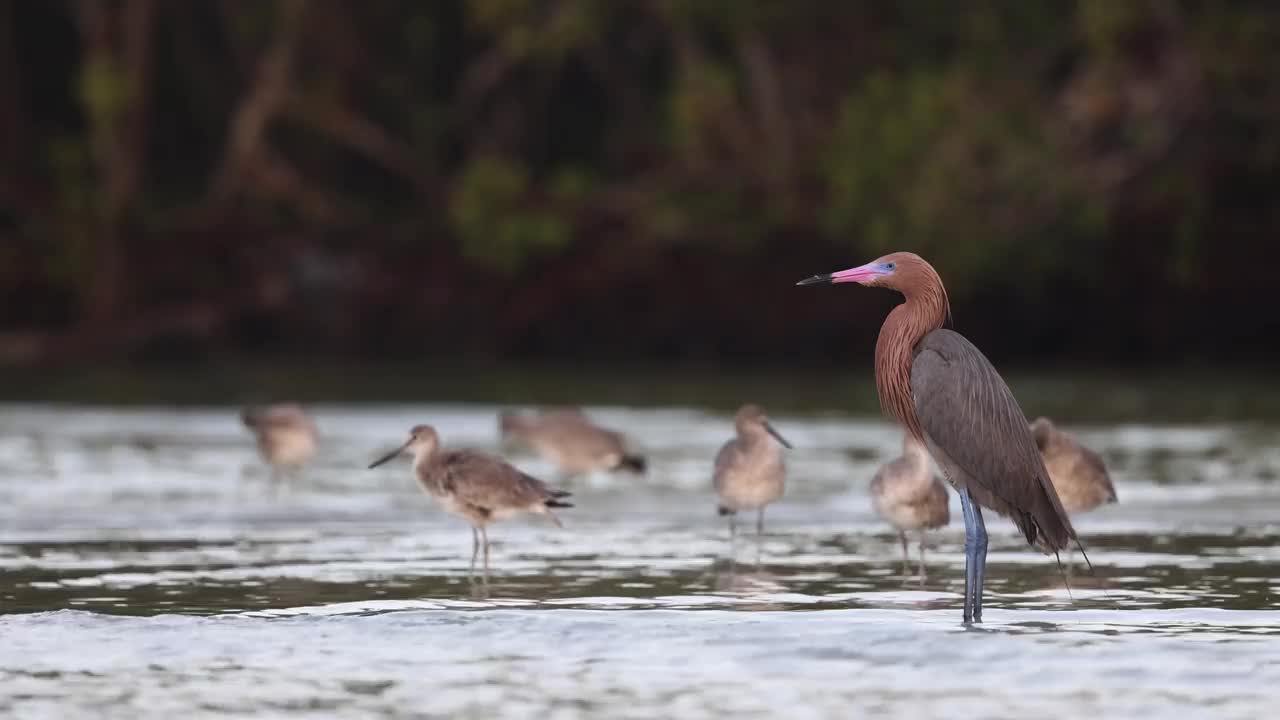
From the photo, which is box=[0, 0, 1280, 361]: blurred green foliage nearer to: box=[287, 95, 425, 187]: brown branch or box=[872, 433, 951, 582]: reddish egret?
box=[287, 95, 425, 187]: brown branch

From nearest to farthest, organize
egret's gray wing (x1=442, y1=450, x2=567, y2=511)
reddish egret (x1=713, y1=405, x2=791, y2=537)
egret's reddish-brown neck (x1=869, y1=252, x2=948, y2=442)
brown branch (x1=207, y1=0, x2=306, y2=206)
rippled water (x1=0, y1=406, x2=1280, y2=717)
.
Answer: rippled water (x1=0, y1=406, x2=1280, y2=717)
egret's reddish-brown neck (x1=869, y1=252, x2=948, y2=442)
egret's gray wing (x1=442, y1=450, x2=567, y2=511)
reddish egret (x1=713, y1=405, x2=791, y2=537)
brown branch (x1=207, y1=0, x2=306, y2=206)

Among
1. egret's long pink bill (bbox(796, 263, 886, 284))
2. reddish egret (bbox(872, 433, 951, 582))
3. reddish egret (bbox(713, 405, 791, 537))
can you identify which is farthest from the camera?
reddish egret (bbox(713, 405, 791, 537))

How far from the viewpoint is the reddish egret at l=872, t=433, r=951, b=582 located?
13109mm

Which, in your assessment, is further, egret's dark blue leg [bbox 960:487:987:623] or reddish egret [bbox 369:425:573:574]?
reddish egret [bbox 369:425:573:574]

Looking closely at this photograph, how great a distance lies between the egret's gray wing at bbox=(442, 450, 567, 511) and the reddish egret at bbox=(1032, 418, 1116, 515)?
2.80m

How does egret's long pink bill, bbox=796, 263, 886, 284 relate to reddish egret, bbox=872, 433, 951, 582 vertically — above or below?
above

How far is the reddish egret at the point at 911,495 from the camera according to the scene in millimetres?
13109

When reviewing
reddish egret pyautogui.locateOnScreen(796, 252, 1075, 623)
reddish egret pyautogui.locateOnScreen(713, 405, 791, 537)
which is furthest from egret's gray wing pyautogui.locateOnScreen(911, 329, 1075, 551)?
reddish egret pyautogui.locateOnScreen(713, 405, 791, 537)

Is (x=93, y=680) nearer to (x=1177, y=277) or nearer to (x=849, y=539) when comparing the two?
(x=849, y=539)

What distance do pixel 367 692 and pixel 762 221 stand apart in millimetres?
30722

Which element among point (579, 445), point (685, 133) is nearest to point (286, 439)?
point (579, 445)

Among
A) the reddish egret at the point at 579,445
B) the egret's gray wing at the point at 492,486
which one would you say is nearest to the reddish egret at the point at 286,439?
the reddish egret at the point at 579,445

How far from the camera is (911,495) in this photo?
516 inches

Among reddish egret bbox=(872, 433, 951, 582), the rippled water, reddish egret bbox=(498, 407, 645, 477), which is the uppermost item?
reddish egret bbox=(498, 407, 645, 477)
